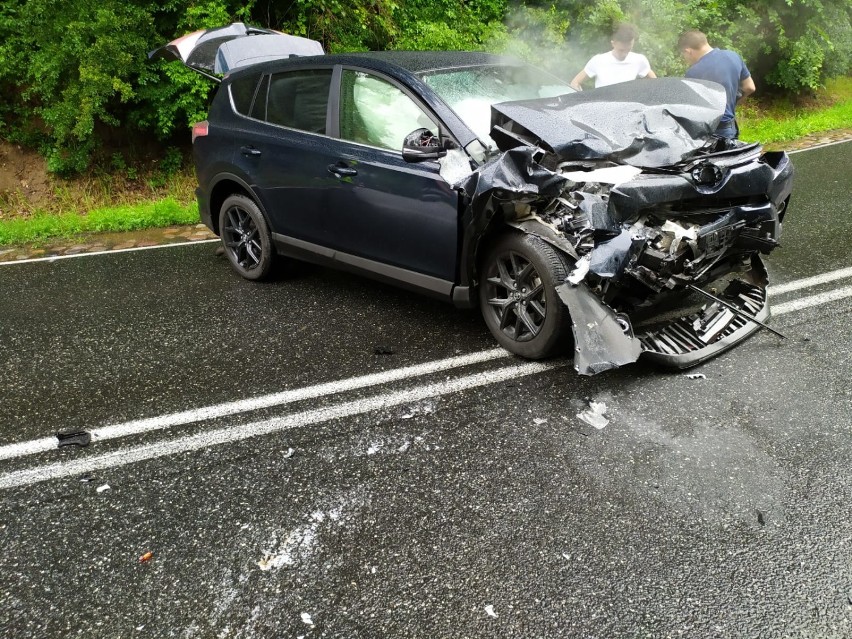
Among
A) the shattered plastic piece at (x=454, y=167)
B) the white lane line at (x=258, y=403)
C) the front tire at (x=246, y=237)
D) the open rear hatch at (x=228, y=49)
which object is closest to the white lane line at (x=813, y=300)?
the white lane line at (x=258, y=403)

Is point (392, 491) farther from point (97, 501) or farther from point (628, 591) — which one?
point (97, 501)

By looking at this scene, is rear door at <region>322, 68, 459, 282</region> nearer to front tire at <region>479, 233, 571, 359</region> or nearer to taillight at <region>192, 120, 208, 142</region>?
front tire at <region>479, 233, 571, 359</region>

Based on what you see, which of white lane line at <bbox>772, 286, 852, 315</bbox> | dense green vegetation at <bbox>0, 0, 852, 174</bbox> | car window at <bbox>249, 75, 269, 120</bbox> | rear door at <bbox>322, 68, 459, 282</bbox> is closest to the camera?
rear door at <bbox>322, 68, 459, 282</bbox>

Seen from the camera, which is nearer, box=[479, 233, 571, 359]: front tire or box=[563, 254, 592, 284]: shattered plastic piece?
box=[563, 254, 592, 284]: shattered plastic piece

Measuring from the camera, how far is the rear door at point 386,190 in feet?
14.0

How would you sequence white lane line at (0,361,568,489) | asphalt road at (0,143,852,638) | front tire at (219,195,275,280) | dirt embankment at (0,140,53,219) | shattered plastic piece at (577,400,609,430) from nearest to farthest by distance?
asphalt road at (0,143,852,638)
white lane line at (0,361,568,489)
shattered plastic piece at (577,400,609,430)
front tire at (219,195,275,280)
dirt embankment at (0,140,53,219)

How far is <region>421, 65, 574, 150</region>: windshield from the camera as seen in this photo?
4469mm

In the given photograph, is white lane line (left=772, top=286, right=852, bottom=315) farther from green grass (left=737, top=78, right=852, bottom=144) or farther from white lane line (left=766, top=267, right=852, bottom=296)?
green grass (left=737, top=78, right=852, bottom=144)

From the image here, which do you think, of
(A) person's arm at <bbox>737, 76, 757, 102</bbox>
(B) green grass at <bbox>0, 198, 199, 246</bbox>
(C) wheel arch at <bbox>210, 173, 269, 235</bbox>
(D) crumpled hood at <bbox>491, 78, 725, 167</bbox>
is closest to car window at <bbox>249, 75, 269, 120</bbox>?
(C) wheel arch at <bbox>210, 173, 269, 235</bbox>

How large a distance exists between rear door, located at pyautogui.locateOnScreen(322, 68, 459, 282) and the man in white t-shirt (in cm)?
323

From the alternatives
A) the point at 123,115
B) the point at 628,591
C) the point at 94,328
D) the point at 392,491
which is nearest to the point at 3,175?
the point at 123,115

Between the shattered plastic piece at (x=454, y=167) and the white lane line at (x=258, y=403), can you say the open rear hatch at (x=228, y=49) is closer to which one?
the shattered plastic piece at (x=454, y=167)

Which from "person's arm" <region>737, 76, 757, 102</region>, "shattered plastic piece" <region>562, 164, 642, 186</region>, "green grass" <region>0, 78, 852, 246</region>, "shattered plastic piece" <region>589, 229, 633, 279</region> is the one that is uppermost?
"person's arm" <region>737, 76, 757, 102</region>

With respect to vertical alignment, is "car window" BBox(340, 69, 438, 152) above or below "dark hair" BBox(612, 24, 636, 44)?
below
